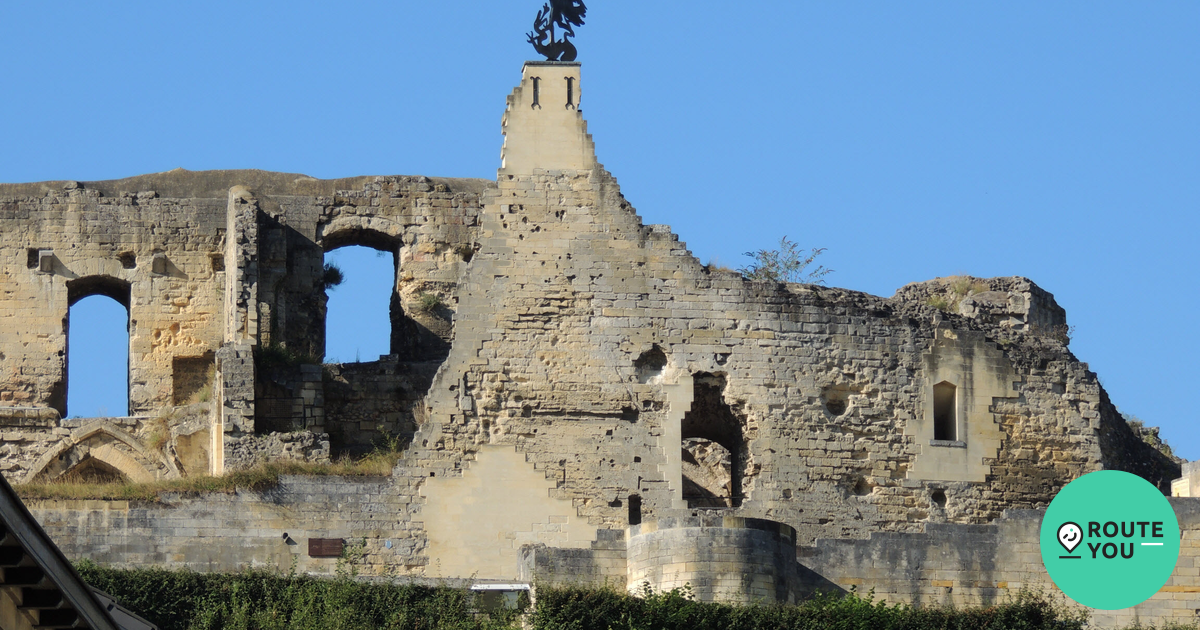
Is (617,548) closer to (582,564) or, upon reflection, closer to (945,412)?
(582,564)

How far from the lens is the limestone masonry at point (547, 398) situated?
31.6 m

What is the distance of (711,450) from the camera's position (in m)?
36.9

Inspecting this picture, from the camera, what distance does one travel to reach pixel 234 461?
33344 mm

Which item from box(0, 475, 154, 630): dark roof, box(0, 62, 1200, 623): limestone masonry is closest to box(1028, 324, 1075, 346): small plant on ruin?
box(0, 62, 1200, 623): limestone masonry

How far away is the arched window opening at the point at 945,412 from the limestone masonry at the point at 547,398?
0.04 meters

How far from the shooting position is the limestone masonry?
104ft

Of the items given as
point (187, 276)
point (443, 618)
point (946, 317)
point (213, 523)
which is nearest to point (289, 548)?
point (213, 523)

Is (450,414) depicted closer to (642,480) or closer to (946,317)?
(642,480)

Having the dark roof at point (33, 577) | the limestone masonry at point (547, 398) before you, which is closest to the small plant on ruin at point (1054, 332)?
the limestone masonry at point (547, 398)

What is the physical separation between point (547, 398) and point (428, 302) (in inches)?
151

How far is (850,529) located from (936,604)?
8.95 ft

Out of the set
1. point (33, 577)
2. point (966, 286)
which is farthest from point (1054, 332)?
point (33, 577)

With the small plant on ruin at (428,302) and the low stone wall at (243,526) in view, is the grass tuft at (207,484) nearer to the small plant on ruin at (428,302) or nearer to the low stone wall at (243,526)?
the low stone wall at (243,526)

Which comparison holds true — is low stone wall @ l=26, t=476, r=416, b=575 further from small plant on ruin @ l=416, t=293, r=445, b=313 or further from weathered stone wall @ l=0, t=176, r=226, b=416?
weathered stone wall @ l=0, t=176, r=226, b=416
